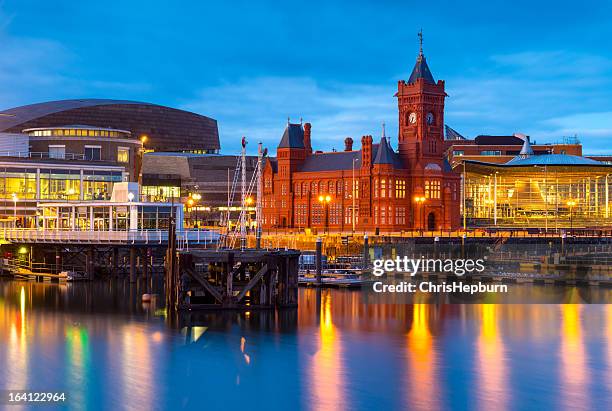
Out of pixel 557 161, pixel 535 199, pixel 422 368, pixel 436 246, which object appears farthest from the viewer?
pixel 535 199

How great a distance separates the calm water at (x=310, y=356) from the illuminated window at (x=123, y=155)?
6189 centimetres

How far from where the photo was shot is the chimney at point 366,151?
125644 millimetres

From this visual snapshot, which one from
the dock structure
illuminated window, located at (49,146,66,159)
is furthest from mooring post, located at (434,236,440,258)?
illuminated window, located at (49,146,66,159)

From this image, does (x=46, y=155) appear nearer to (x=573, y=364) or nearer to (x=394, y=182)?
(x=394, y=182)

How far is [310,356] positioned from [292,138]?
92.9 metres

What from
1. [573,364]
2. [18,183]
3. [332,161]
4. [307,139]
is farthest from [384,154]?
[573,364]

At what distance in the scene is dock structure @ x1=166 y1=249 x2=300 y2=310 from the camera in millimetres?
60594

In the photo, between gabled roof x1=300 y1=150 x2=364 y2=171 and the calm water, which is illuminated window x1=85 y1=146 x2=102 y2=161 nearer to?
gabled roof x1=300 y1=150 x2=364 y2=171

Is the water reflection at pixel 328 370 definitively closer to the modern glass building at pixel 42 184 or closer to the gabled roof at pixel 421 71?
the modern glass building at pixel 42 184

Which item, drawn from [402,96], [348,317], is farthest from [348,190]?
[348,317]

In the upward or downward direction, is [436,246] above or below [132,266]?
above

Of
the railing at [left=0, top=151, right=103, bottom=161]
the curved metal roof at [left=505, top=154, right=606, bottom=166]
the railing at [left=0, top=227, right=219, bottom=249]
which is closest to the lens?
the railing at [left=0, top=227, right=219, bottom=249]

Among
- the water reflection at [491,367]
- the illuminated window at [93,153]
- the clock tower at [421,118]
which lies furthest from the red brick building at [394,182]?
the water reflection at [491,367]

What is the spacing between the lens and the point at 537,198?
515 ft
